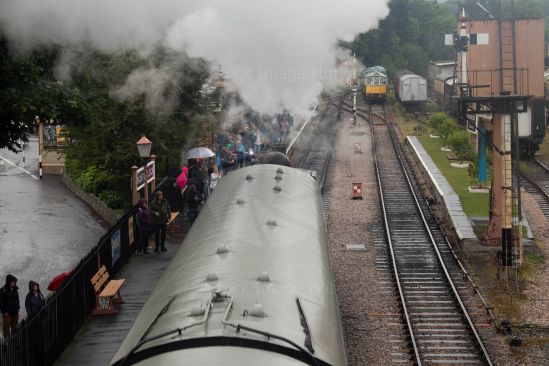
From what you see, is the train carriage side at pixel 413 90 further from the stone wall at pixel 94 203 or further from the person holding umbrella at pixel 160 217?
the person holding umbrella at pixel 160 217

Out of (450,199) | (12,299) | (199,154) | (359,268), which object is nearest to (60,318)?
(12,299)

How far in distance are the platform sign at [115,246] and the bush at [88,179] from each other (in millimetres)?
12232

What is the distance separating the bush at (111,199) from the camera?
26630 millimetres

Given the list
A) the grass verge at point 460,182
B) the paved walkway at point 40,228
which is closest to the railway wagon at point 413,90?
the grass verge at point 460,182

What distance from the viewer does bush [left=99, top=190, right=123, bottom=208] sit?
87.4 ft

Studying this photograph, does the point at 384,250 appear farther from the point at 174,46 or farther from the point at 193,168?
the point at 174,46

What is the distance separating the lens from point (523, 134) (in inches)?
1388

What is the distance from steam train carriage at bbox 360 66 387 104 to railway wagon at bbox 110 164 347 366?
41.8 m

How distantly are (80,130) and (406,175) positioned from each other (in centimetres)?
1270

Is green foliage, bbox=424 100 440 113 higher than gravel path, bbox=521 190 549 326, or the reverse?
green foliage, bbox=424 100 440 113

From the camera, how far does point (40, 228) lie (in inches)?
950

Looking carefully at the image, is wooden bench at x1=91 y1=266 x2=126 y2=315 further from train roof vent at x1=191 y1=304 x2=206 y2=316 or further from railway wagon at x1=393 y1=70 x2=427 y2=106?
railway wagon at x1=393 y1=70 x2=427 y2=106

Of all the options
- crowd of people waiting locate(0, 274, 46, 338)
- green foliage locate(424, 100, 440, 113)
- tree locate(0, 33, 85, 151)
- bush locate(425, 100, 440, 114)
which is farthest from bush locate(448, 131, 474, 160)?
crowd of people waiting locate(0, 274, 46, 338)

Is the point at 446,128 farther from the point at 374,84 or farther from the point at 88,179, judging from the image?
the point at 374,84
